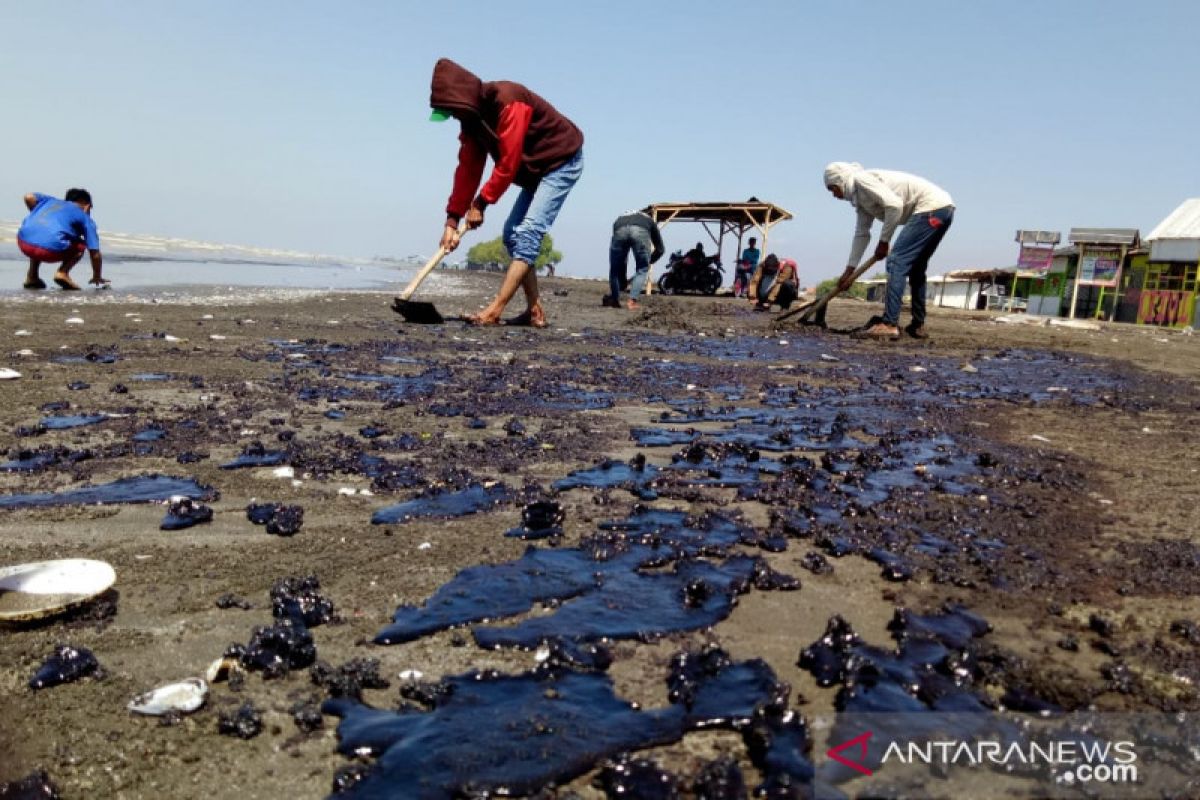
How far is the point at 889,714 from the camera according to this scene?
1.31 m

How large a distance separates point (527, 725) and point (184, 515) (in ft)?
4.48

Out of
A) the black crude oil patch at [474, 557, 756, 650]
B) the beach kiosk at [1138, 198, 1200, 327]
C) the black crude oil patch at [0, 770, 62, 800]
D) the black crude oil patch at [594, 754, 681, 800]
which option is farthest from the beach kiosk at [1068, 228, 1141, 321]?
the black crude oil patch at [0, 770, 62, 800]

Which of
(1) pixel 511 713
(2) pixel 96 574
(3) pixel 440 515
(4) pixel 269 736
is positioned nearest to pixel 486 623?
(1) pixel 511 713

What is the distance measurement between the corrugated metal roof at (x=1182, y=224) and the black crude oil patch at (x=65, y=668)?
28.1 meters

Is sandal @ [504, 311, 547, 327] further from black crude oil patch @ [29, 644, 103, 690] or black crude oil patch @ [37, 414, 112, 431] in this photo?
black crude oil patch @ [29, 644, 103, 690]

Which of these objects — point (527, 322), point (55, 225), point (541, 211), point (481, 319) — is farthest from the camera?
point (55, 225)

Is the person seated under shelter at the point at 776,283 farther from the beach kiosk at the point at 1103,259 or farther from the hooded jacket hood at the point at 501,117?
the beach kiosk at the point at 1103,259

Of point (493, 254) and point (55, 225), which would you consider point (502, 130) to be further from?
point (493, 254)

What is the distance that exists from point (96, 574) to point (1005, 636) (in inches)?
76.9

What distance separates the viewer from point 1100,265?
25.4m

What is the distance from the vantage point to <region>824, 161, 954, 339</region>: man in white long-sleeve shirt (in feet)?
26.1

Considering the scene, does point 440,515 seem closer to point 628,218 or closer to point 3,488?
point 3,488

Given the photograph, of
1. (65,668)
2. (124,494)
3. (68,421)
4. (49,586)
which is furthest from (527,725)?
(68,421)

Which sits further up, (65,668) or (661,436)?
(661,436)
